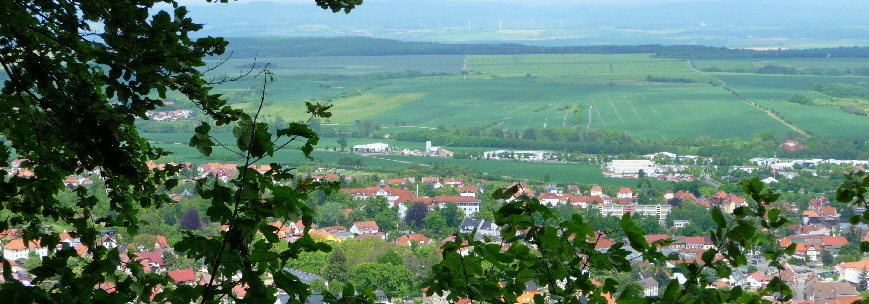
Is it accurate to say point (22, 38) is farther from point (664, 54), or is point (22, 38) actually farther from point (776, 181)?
point (664, 54)

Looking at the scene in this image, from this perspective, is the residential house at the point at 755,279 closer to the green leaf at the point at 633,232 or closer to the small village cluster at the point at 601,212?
the small village cluster at the point at 601,212

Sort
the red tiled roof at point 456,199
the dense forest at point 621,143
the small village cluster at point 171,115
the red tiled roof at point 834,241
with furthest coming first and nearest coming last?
1. the small village cluster at point 171,115
2. the dense forest at point 621,143
3. the red tiled roof at point 456,199
4. the red tiled roof at point 834,241

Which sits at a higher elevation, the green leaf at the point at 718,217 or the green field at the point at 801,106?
the green leaf at the point at 718,217

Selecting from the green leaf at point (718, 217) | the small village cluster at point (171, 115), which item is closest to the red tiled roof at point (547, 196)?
the small village cluster at point (171, 115)

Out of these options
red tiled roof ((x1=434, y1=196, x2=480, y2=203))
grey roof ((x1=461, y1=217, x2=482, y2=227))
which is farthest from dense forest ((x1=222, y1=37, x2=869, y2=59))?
grey roof ((x1=461, y1=217, x2=482, y2=227))

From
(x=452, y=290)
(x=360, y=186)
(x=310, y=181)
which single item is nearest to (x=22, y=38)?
(x=310, y=181)

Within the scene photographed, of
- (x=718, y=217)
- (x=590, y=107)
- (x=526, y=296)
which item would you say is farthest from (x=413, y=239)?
(x=590, y=107)

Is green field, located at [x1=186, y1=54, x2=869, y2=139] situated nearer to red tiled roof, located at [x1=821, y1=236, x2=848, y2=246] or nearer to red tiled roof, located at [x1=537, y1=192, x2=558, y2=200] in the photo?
red tiled roof, located at [x1=537, y1=192, x2=558, y2=200]

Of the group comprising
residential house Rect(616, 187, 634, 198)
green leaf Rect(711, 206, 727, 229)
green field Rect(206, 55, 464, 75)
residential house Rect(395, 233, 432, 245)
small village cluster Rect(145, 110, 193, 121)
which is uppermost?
green leaf Rect(711, 206, 727, 229)
